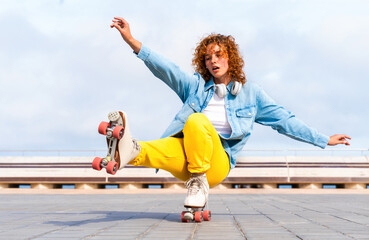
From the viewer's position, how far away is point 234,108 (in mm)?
4297

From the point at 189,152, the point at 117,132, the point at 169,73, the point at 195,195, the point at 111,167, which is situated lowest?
the point at 195,195

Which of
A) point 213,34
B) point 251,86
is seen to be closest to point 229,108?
point 251,86

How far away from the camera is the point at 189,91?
171 inches

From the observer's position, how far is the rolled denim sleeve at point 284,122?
4465mm

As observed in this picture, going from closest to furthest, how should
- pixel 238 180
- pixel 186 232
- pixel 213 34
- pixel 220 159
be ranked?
pixel 186 232
pixel 220 159
pixel 213 34
pixel 238 180

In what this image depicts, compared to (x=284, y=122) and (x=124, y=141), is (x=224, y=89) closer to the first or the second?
(x=284, y=122)

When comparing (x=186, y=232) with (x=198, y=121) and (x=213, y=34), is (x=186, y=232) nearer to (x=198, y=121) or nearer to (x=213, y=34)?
(x=198, y=121)

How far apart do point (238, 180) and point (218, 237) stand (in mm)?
14720

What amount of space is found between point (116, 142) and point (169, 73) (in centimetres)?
100

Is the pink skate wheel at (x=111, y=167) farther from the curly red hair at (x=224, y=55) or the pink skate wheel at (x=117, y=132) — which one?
the curly red hair at (x=224, y=55)

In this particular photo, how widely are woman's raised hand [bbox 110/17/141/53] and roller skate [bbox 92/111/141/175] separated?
78 centimetres

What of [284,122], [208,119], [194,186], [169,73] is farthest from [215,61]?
[194,186]

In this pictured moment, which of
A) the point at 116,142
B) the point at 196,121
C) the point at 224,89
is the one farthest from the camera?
the point at 224,89

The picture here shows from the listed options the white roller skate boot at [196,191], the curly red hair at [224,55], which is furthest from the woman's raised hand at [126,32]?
the white roller skate boot at [196,191]
